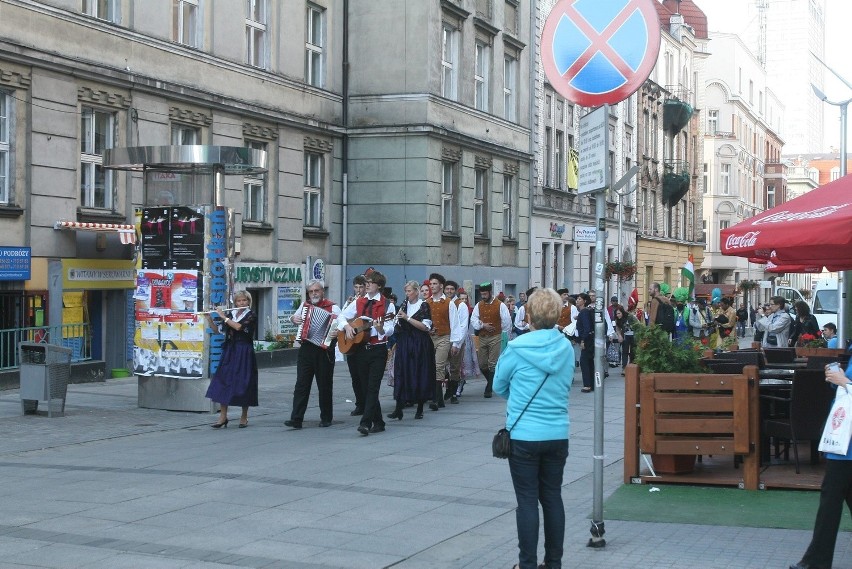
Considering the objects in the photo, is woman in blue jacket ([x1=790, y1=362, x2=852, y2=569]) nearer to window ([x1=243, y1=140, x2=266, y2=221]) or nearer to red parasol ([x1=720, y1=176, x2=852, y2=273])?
red parasol ([x1=720, y1=176, x2=852, y2=273])

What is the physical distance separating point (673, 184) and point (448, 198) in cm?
2788

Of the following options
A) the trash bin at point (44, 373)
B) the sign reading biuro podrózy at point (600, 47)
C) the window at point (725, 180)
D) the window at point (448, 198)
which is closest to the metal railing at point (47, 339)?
the trash bin at point (44, 373)

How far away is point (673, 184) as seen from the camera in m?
57.3

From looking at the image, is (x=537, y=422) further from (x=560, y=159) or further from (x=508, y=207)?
(x=560, y=159)

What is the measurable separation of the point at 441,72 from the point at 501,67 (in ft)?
16.1

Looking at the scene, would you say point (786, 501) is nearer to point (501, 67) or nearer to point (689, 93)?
point (501, 67)

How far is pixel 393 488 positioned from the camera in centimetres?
1027

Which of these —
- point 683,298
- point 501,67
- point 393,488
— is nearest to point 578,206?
point 501,67

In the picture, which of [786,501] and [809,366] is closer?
[786,501]

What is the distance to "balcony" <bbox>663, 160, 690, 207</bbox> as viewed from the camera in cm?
5725

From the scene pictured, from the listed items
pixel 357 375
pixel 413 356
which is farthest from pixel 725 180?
pixel 357 375

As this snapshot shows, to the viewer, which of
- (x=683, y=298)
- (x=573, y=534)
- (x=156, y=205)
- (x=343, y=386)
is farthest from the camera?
(x=683, y=298)

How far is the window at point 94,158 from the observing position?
21.0 meters

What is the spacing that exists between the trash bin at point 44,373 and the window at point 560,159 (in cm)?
2822
